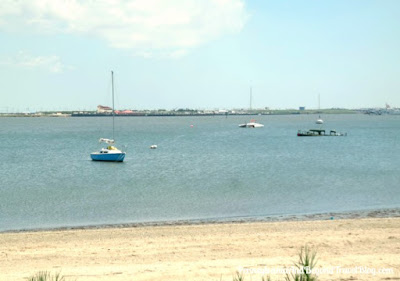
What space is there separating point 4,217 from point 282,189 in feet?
69.1

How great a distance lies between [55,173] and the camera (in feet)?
175

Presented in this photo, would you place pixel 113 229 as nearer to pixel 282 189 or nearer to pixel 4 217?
pixel 4 217

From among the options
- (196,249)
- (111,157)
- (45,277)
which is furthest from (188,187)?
(45,277)

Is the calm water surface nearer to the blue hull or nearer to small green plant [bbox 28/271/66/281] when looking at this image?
the blue hull

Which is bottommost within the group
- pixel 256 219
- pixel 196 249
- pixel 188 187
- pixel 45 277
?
pixel 188 187

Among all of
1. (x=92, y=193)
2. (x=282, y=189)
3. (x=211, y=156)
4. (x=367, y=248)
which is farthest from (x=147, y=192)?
(x=211, y=156)

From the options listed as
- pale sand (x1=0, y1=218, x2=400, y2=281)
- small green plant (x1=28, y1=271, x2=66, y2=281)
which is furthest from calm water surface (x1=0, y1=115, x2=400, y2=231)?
small green plant (x1=28, y1=271, x2=66, y2=281)

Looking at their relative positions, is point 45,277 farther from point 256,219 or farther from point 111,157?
point 111,157

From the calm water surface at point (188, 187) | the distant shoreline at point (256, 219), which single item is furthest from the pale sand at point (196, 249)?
the calm water surface at point (188, 187)

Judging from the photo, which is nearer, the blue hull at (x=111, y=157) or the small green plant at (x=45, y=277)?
the small green plant at (x=45, y=277)

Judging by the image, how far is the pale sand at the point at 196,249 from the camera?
16172mm

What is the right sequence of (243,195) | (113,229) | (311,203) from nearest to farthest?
(113,229)
(311,203)
(243,195)

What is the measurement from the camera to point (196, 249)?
19.4 meters

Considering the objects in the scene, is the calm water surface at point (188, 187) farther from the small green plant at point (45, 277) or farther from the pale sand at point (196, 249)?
the small green plant at point (45, 277)
